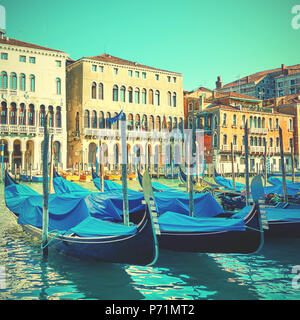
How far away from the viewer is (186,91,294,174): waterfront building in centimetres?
2541

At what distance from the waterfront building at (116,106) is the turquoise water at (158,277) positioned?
17658mm

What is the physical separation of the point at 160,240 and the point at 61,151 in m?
18.6

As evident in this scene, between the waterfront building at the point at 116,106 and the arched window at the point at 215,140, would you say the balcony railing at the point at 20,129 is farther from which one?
the arched window at the point at 215,140

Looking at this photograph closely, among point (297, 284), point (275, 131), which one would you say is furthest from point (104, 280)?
point (275, 131)

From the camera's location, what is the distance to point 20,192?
27.3ft

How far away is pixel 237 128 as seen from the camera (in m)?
26.1

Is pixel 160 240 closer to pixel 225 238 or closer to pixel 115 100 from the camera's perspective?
pixel 225 238

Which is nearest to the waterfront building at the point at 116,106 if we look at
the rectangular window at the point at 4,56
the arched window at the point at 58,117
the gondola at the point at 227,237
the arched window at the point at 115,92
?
the arched window at the point at 115,92

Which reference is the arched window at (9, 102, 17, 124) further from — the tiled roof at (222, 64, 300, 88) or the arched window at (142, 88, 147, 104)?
the tiled roof at (222, 64, 300, 88)

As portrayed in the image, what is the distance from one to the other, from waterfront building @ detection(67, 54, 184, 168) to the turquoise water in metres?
17.7

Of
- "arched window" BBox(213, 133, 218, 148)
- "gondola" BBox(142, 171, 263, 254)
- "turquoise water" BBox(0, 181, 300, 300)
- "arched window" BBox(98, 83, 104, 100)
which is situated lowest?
"turquoise water" BBox(0, 181, 300, 300)

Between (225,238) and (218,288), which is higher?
(225,238)

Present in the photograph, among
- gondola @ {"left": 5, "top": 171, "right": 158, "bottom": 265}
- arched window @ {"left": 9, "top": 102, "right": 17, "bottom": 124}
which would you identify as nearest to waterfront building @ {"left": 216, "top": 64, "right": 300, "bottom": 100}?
arched window @ {"left": 9, "top": 102, "right": 17, "bottom": 124}

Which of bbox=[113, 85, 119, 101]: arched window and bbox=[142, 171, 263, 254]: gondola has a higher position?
bbox=[113, 85, 119, 101]: arched window
